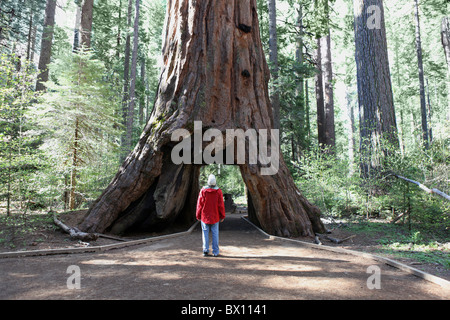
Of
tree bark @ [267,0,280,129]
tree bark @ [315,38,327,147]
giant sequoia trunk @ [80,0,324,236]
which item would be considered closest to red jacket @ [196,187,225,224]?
giant sequoia trunk @ [80,0,324,236]

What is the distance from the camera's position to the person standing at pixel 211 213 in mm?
5145

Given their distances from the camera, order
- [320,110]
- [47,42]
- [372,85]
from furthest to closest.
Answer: [320,110] < [47,42] < [372,85]

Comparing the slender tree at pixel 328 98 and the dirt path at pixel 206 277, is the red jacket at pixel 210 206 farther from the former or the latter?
the slender tree at pixel 328 98

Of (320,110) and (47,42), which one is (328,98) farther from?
(47,42)

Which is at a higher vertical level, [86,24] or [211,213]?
[86,24]

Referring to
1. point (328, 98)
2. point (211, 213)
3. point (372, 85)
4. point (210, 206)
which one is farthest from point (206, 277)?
point (328, 98)

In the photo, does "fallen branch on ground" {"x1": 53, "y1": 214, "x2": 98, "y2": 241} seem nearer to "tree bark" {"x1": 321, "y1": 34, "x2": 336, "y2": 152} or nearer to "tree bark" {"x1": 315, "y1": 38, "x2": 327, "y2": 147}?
"tree bark" {"x1": 315, "y1": 38, "x2": 327, "y2": 147}

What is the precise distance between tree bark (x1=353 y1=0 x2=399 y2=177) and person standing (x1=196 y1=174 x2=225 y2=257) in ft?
19.9

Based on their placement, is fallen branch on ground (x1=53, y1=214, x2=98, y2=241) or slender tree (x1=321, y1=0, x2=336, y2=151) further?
slender tree (x1=321, y1=0, x2=336, y2=151)

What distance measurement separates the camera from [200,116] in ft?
25.2

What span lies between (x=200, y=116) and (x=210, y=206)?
3.32 m

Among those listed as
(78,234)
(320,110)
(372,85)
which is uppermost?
(320,110)

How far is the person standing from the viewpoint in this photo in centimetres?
514

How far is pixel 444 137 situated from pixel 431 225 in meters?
2.49
